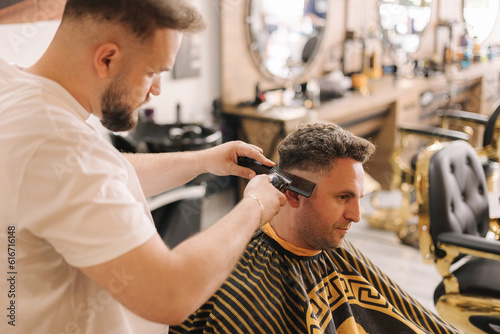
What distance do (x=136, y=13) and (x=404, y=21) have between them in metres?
5.29

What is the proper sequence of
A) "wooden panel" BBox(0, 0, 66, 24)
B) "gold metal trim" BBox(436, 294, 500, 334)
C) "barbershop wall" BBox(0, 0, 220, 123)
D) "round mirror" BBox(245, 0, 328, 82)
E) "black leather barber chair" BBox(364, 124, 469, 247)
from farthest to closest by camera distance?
"round mirror" BBox(245, 0, 328, 82)
"black leather barber chair" BBox(364, 124, 469, 247)
"barbershop wall" BBox(0, 0, 220, 123)
"wooden panel" BBox(0, 0, 66, 24)
"gold metal trim" BBox(436, 294, 500, 334)

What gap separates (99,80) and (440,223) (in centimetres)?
156

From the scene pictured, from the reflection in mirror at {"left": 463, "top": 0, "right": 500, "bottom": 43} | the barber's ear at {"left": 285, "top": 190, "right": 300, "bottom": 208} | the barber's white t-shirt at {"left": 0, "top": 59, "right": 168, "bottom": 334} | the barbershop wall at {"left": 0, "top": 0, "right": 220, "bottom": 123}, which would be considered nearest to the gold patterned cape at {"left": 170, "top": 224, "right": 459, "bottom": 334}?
the barber's ear at {"left": 285, "top": 190, "right": 300, "bottom": 208}

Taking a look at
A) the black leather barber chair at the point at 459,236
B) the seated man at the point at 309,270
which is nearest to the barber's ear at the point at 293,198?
the seated man at the point at 309,270

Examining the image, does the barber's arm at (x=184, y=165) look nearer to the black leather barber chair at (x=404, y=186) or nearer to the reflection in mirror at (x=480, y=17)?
the black leather barber chair at (x=404, y=186)

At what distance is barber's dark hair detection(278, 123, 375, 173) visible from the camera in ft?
4.46

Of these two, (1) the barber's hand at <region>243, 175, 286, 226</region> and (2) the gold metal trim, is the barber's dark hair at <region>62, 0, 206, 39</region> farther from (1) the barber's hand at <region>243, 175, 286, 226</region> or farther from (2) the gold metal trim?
(2) the gold metal trim

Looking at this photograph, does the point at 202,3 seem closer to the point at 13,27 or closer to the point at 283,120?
the point at 283,120

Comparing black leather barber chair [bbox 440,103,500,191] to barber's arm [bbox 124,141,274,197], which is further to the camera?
black leather barber chair [bbox 440,103,500,191]

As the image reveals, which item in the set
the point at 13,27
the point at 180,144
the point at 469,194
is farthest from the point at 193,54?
the point at 469,194

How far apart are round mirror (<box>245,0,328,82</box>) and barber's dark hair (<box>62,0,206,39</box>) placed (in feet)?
8.64

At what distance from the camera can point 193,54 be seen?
3168 millimetres

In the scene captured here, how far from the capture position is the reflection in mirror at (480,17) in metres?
6.74

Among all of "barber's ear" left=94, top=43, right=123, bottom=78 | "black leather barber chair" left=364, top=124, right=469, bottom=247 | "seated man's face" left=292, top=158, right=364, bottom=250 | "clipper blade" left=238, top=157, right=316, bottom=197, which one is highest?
"barber's ear" left=94, top=43, right=123, bottom=78
